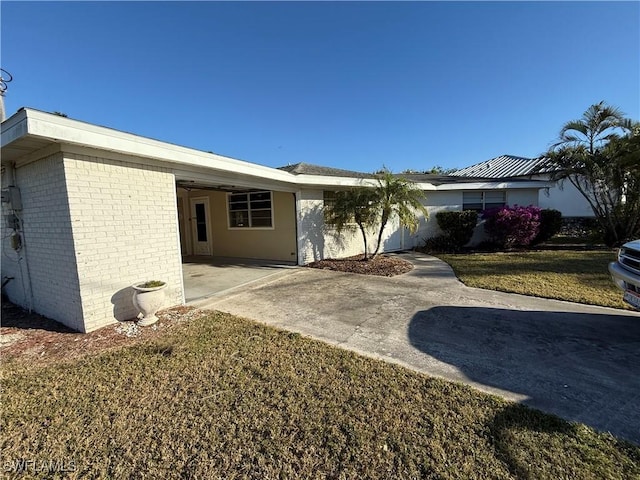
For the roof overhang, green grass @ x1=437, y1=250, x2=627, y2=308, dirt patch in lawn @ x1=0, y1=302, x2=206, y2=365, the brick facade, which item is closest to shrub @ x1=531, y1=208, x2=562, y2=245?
green grass @ x1=437, y1=250, x2=627, y2=308

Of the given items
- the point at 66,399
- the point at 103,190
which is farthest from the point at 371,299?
the point at 103,190

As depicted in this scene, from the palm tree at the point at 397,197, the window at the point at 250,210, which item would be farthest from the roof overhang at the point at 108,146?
the palm tree at the point at 397,197

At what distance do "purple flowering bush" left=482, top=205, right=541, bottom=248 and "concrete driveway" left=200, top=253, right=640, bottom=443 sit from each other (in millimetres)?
5680

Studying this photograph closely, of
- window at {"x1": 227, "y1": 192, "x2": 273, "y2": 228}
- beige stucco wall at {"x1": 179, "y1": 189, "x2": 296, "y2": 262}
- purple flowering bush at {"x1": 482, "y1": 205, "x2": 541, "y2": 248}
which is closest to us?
beige stucco wall at {"x1": 179, "y1": 189, "x2": 296, "y2": 262}

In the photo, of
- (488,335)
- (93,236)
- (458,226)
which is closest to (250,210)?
(93,236)

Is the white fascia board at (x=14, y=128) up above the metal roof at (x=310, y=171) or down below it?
below

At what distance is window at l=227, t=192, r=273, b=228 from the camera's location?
10.1 m

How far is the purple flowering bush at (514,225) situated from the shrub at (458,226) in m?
0.70

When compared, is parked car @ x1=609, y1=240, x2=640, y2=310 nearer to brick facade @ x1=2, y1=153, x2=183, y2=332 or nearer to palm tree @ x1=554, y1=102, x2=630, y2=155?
brick facade @ x1=2, y1=153, x2=183, y2=332

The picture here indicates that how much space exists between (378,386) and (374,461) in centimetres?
86

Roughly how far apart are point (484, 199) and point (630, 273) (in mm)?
9625

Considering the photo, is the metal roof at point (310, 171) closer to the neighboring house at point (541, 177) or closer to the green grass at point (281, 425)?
the green grass at point (281, 425)

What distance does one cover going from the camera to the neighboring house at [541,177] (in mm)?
15344

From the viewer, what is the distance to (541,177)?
52.5 feet
